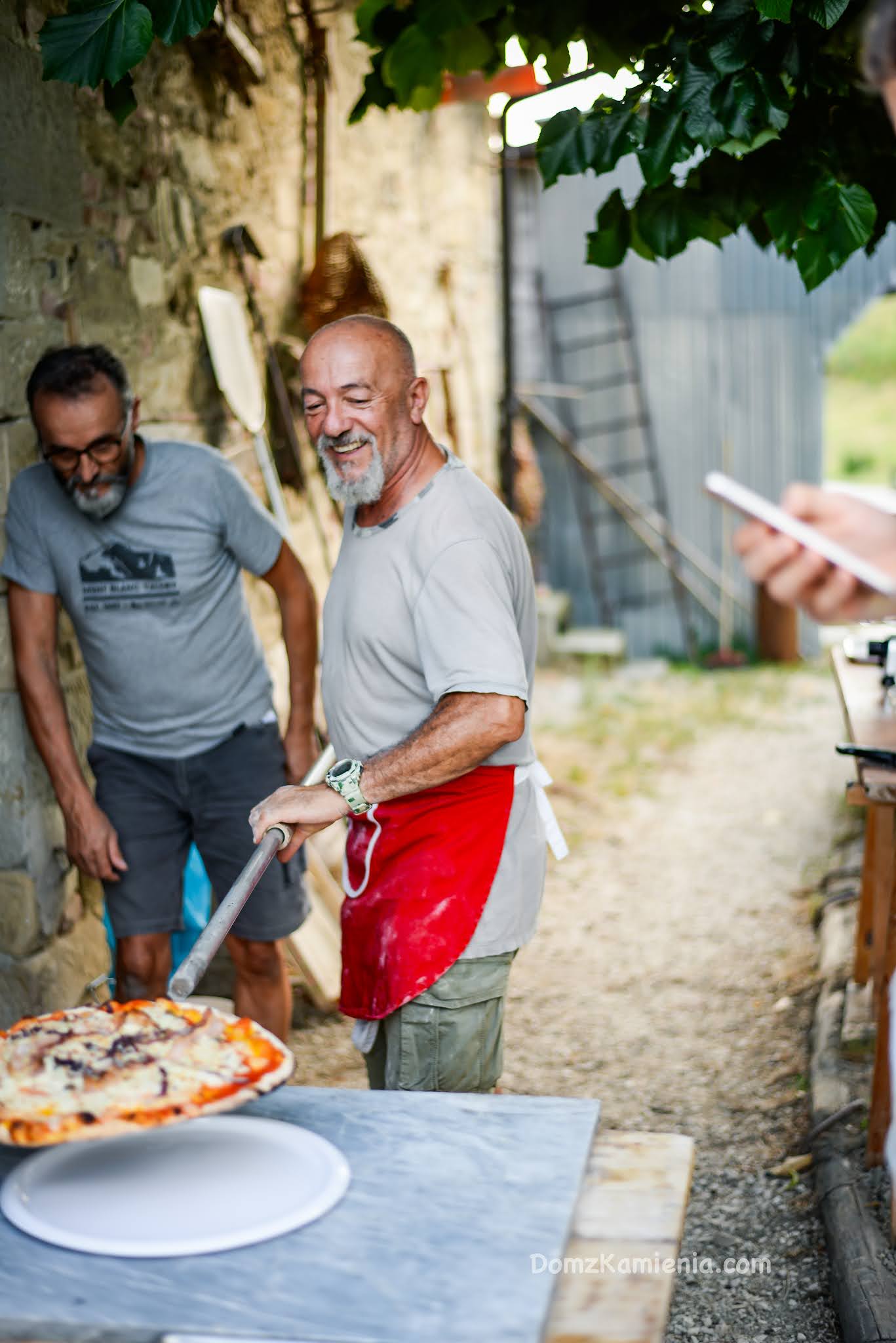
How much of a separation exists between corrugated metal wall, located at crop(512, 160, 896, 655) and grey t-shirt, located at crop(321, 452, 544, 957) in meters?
8.00

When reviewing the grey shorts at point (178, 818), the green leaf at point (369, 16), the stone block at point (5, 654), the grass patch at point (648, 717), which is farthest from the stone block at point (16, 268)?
the grass patch at point (648, 717)

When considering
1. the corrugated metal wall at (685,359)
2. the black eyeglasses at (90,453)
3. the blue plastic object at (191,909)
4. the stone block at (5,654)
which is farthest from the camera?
the corrugated metal wall at (685,359)

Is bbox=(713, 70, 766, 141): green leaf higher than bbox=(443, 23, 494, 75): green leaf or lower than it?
lower

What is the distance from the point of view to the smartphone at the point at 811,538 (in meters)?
1.59

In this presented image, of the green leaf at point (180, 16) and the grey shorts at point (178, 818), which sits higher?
the green leaf at point (180, 16)

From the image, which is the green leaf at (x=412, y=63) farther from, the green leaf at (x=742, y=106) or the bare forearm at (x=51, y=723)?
the bare forearm at (x=51, y=723)

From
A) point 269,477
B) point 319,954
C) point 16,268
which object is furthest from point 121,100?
point 319,954

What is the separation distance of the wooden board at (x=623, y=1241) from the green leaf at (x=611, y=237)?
6.96ft

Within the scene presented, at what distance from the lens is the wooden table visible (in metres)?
3.42

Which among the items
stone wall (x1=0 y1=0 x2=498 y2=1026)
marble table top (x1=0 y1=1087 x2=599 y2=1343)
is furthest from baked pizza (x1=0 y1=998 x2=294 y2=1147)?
stone wall (x1=0 y1=0 x2=498 y2=1026)

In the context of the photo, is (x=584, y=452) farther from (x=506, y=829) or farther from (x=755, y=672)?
(x=506, y=829)

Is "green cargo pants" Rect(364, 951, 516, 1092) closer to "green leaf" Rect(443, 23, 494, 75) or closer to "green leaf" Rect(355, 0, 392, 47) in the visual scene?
"green leaf" Rect(443, 23, 494, 75)

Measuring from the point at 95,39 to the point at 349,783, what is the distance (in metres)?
A: 1.45

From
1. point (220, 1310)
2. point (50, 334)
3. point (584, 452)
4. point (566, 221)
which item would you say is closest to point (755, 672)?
point (584, 452)
